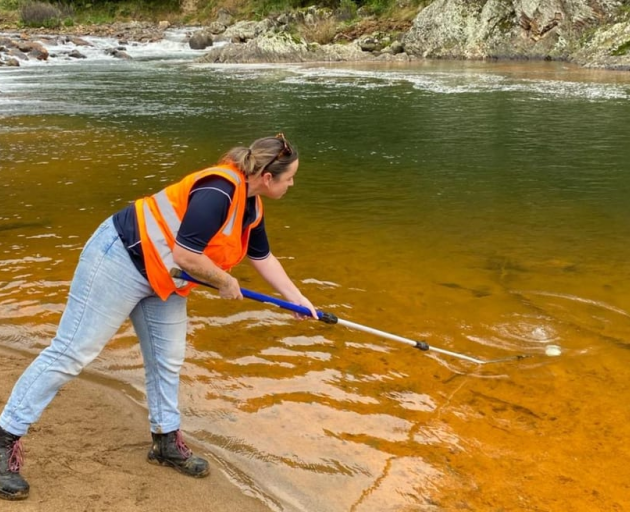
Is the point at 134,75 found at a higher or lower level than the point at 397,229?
higher

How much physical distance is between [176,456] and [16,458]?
0.87 m

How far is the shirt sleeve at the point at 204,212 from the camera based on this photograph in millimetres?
3047

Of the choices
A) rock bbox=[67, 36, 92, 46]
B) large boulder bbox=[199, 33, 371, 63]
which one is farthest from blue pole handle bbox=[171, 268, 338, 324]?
rock bbox=[67, 36, 92, 46]

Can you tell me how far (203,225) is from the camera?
3.06m

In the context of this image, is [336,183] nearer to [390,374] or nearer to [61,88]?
[390,374]

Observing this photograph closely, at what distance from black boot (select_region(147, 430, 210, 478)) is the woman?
74 cm

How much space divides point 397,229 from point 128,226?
19.4 ft

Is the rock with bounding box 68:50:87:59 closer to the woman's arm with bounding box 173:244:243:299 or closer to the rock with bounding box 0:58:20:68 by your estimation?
the rock with bounding box 0:58:20:68

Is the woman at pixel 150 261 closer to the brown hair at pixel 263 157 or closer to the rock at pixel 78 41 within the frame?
the brown hair at pixel 263 157

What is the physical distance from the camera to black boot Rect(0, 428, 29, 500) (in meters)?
3.27

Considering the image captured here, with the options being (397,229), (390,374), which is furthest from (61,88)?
(390,374)

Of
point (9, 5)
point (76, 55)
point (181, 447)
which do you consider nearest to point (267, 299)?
point (181, 447)

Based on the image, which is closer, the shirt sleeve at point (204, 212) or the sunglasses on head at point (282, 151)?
the shirt sleeve at point (204, 212)

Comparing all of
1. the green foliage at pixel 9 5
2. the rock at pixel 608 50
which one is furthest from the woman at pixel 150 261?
the green foliage at pixel 9 5
